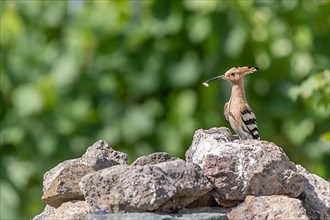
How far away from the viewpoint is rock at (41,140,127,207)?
4939mm

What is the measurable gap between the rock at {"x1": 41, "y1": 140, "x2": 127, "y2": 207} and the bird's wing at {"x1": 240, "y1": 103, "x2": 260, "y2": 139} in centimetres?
75

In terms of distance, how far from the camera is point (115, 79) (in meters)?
12.1

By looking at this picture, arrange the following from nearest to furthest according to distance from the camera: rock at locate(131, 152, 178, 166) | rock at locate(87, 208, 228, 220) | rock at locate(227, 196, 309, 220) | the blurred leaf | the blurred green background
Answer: rock at locate(87, 208, 228, 220), rock at locate(227, 196, 309, 220), rock at locate(131, 152, 178, 166), the blurred green background, the blurred leaf

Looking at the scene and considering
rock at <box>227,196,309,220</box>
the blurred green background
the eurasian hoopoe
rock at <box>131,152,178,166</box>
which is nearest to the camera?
rock at <box>227,196,309,220</box>

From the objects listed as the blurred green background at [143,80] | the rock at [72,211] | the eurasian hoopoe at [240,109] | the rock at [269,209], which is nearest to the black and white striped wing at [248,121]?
the eurasian hoopoe at [240,109]

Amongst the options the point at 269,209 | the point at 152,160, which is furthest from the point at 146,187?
the point at 269,209

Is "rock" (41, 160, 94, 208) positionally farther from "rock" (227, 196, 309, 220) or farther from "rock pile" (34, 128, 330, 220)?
"rock" (227, 196, 309, 220)

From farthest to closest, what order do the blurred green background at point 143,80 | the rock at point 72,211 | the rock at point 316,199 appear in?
A: the blurred green background at point 143,80 → the rock at point 316,199 → the rock at point 72,211

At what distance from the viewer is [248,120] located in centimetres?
550

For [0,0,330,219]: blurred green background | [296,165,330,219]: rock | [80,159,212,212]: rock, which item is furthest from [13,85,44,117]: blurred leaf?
[80,159,212,212]: rock

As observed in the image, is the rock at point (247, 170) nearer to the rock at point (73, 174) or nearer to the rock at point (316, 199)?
the rock at point (316, 199)

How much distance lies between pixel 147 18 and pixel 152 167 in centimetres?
765

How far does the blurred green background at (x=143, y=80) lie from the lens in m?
11.8

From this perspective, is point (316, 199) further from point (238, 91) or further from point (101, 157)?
point (101, 157)
